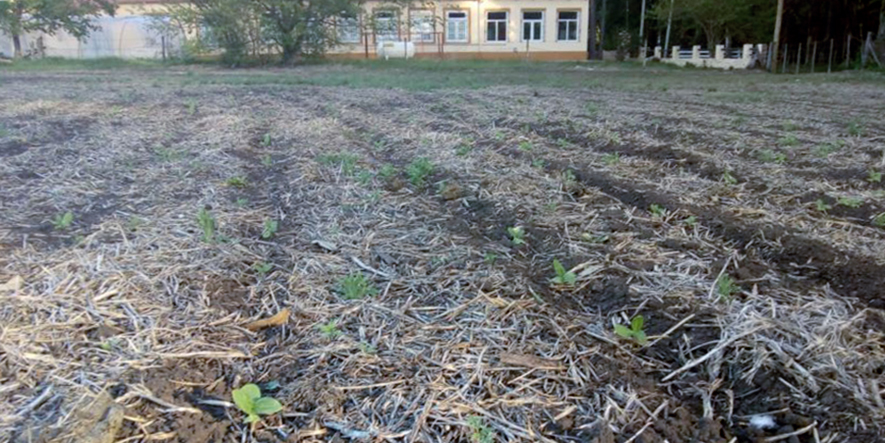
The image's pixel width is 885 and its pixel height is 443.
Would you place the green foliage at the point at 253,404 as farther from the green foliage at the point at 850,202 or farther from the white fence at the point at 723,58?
the white fence at the point at 723,58

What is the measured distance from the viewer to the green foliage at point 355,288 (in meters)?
2.66

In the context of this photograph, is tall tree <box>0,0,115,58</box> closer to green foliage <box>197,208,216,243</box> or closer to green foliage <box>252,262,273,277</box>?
green foliage <box>197,208,216,243</box>

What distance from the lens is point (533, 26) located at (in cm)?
3612

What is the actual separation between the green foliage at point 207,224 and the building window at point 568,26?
116 feet

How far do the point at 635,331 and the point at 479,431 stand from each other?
2.59 feet

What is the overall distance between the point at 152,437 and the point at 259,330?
681 mm

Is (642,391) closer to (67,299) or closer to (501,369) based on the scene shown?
(501,369)

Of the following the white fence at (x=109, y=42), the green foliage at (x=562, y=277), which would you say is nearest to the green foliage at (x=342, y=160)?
the green foliage at (x=562, y=277)

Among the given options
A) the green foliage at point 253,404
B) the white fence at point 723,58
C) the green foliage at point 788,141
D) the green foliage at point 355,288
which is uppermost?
the white fence at point 723,58

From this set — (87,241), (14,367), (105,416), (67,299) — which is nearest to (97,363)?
(14,367)

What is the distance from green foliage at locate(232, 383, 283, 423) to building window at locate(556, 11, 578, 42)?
36.9 m

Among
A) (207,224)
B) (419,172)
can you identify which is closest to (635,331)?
(207,224)

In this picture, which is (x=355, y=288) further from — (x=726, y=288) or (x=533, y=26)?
(x=533, y=26)

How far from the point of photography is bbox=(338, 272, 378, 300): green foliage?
2.66 meters
